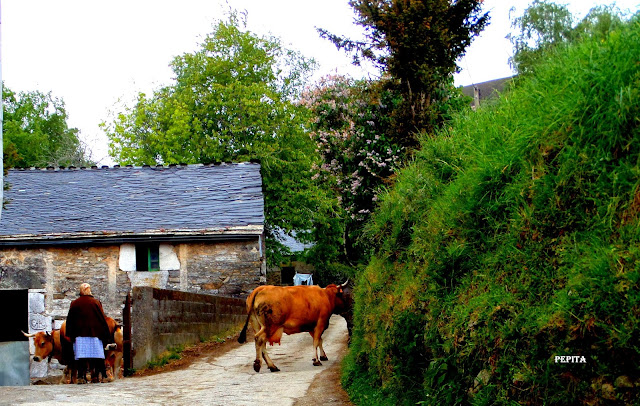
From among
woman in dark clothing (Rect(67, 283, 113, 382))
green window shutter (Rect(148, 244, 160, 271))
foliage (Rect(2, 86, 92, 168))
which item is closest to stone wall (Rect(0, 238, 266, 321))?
green window shutter (Rect(148, 244, 160, 271))

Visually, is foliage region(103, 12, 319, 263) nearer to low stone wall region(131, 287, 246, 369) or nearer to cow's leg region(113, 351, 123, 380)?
low stone wall region(131, 287, 246, 369)

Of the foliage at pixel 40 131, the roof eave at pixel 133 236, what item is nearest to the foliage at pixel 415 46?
the roof eave at pixel 133 236

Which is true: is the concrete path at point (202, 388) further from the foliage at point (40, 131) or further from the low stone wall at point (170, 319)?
the foliage at point (40, 131)

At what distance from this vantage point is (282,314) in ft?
39.9

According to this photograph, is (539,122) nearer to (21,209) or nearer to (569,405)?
(569,405)

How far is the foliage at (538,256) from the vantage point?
341 centimetres

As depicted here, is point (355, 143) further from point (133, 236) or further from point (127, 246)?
point (127, 246)

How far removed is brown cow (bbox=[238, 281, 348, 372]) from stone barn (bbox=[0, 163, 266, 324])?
27.0 feet

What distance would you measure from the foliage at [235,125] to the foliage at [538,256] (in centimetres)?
2408

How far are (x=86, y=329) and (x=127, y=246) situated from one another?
9.60m

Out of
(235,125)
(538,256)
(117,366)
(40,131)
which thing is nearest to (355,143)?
(117,366)

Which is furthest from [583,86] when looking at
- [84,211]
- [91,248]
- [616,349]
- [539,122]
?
[84,211]

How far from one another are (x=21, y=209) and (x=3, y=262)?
2.33 metres

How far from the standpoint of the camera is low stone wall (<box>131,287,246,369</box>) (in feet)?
42.3
